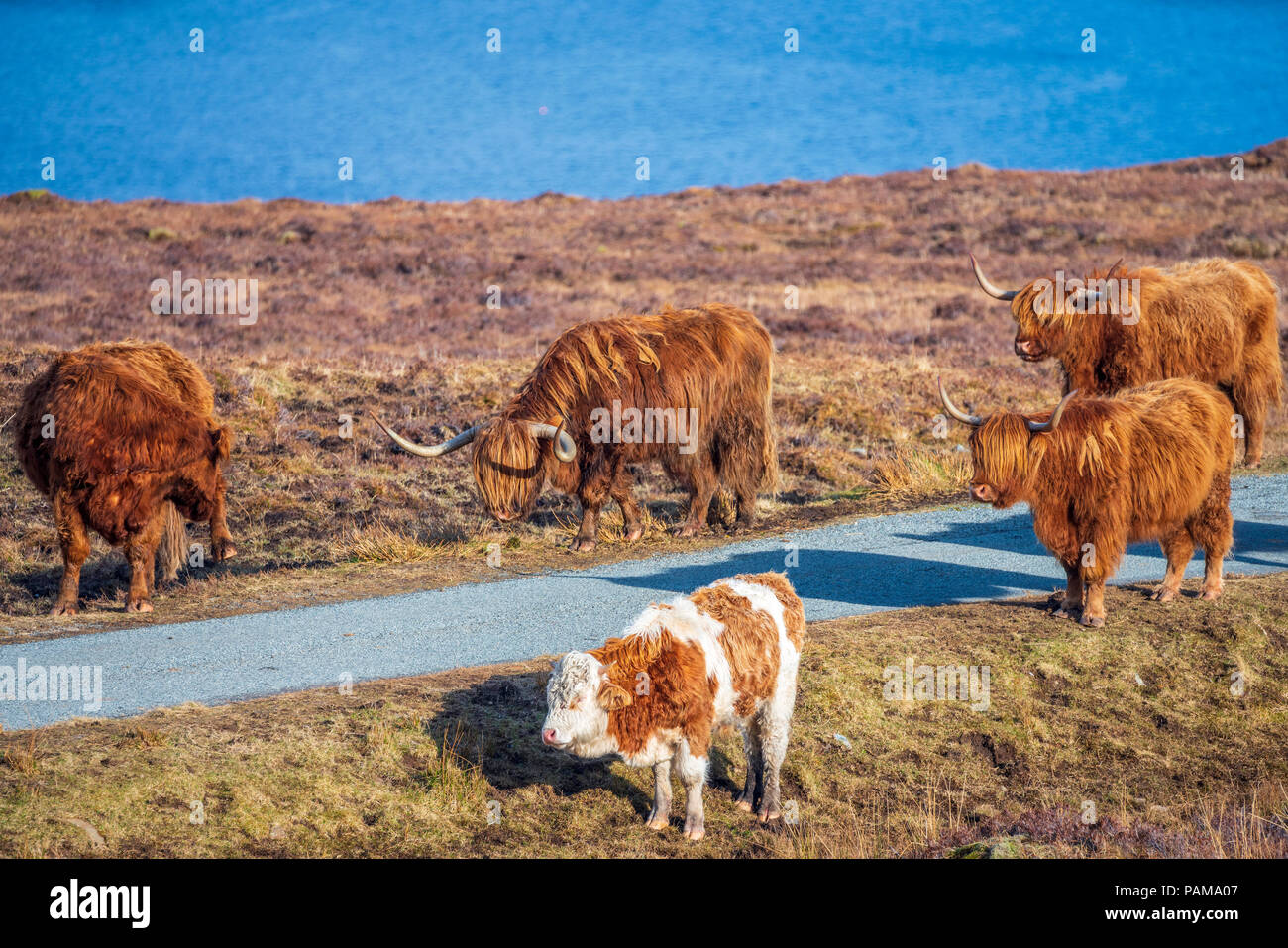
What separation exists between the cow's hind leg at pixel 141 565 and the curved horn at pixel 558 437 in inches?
125

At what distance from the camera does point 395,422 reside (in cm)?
1731

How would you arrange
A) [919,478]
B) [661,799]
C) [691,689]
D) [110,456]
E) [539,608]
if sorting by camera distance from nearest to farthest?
[691,689] < [661,799] < [110,456] < [539,608] < [919,478]

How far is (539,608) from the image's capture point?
A: 30.3 feet

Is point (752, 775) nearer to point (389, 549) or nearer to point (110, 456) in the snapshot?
point (389, 549)

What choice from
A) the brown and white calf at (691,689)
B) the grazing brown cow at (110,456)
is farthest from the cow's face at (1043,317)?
the grazing brown cow at (110,456)

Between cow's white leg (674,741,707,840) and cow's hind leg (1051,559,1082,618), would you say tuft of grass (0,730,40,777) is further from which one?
cow's hind leg (1051,559,1082,618)

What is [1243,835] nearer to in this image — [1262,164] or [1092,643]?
[1092,643]

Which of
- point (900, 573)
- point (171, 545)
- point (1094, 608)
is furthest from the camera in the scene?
point (171, 545)

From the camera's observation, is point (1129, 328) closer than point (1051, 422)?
No

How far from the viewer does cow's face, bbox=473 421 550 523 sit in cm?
1007

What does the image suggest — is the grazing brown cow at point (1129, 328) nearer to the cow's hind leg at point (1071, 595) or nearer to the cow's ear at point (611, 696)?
the cow's hind leg at point (1071, 595)

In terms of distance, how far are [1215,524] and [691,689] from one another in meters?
5.07

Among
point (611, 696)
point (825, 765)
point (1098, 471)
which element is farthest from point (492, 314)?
point (611, 696)

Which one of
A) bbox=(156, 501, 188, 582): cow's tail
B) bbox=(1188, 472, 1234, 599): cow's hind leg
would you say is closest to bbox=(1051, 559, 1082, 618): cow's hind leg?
bbox=(1188, 472, 1234, 599): cow's hind leg
